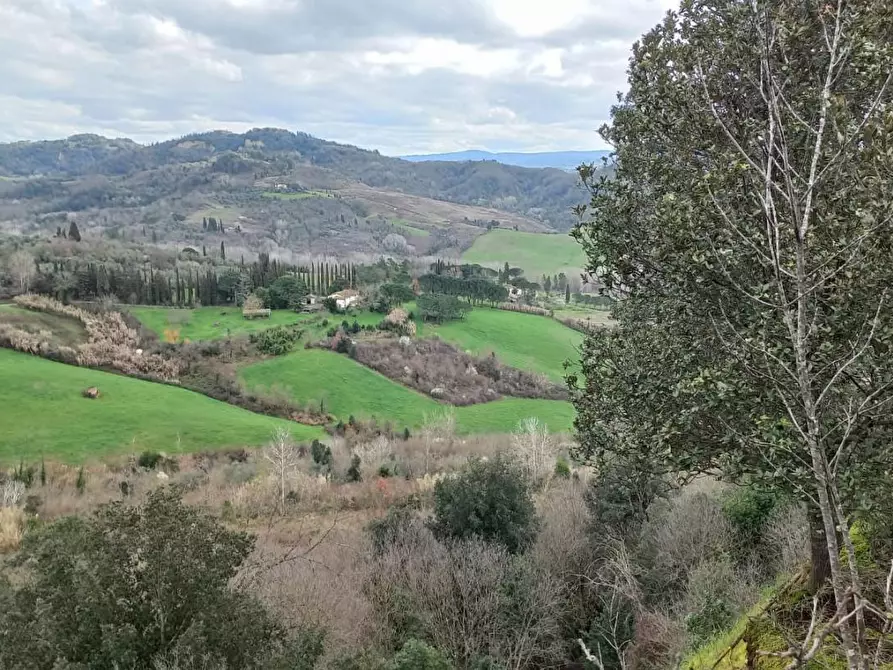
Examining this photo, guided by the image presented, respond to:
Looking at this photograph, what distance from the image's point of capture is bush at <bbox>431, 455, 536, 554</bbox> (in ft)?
64.7

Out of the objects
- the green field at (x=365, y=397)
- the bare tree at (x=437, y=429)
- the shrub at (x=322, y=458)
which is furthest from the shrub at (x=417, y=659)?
the green field at (x=365, y=397)

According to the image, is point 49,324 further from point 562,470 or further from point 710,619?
point 710,619

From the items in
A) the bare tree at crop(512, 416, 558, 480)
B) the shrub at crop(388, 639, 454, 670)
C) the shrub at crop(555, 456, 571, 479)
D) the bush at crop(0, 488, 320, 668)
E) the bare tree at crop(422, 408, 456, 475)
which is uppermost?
the bush at crop(0, 488, 320, 668)

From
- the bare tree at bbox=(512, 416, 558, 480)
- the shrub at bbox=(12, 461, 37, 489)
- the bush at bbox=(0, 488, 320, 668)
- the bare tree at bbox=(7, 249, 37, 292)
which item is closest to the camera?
the bush at bbox=(0, 488, 320, 668)

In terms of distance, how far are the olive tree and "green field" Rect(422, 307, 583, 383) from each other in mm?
58931

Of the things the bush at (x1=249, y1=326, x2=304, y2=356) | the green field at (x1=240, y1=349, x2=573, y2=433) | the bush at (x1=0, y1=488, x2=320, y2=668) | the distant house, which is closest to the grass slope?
the bush at (x1=249, y1=326, x2=304, y2=356)

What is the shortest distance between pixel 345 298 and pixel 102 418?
1503 inches

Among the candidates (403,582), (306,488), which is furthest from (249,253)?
(403,582)

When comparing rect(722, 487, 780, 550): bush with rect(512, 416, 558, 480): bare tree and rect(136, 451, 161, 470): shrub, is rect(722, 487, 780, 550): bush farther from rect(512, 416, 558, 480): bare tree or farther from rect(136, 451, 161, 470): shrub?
rect(136, 451, 161, 470): shrub

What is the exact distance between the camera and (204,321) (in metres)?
69.3

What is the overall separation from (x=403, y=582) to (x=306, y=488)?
15119mm

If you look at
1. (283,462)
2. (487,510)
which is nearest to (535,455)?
(283,462)

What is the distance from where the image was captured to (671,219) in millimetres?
6578

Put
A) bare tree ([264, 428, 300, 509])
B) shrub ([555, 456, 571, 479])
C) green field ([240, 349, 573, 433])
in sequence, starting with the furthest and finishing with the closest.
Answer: green field ([240, 349, 573, 433]) → shrub ([555, 456, 571, 479]) → bare tree ([264, 428, 300, 509])
